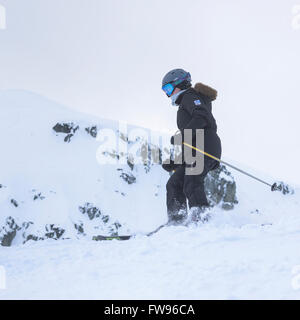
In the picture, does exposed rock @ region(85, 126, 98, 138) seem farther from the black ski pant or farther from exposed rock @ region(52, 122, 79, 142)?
the black ski pant

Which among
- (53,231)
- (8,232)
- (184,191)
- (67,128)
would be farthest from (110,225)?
(184,191)

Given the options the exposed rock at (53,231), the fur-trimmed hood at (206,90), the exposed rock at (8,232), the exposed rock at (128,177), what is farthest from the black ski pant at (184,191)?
the exposed rock at (128,177)

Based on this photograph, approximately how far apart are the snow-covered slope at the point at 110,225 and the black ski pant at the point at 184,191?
0.35 m

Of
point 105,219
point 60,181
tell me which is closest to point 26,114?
point 60,181

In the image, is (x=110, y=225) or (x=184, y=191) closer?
(x=184, y=191)

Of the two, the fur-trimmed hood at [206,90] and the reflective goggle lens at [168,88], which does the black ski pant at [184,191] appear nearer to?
the fur-trimmed hood at [206,90]

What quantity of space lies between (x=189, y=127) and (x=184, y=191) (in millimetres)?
1025

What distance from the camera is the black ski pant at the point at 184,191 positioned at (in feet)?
16.2

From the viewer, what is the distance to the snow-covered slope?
2254 mm

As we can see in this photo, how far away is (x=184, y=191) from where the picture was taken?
16.7ft

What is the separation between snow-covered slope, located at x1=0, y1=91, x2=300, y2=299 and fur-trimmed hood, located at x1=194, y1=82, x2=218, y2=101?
1.91m

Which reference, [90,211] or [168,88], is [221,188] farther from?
[168,88]
